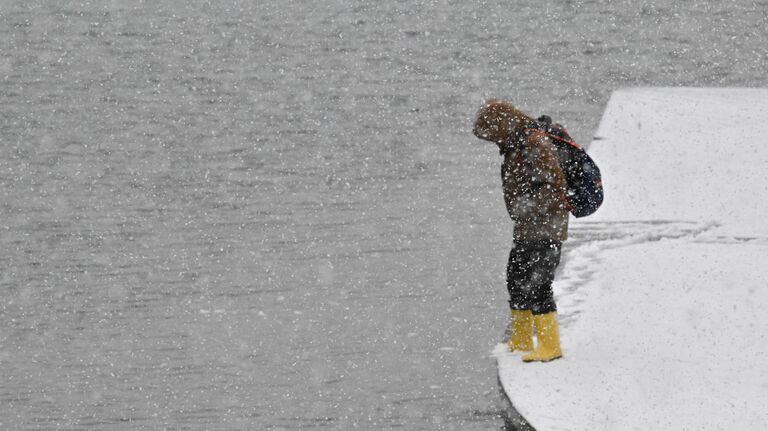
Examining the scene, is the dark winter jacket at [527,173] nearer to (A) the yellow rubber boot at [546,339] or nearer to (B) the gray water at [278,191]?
(A) the yellow rubber boot at [546,339]

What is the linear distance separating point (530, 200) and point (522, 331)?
0.65 metres

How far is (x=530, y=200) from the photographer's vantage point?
199 inches

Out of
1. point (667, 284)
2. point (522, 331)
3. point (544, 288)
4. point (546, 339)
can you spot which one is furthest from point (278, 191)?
point (544, 288)

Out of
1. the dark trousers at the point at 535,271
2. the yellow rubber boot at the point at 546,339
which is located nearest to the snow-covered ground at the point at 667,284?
the yellow rubber boot at the point at 546,339

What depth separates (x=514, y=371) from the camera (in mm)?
5316

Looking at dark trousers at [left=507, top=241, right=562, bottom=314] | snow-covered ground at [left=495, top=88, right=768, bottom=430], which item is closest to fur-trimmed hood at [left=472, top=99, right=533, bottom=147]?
dark trousers at [left=507, top=241, right=562, bottom=314]

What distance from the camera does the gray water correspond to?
7543mm

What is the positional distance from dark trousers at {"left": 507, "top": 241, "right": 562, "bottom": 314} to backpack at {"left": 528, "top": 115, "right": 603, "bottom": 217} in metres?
0.20

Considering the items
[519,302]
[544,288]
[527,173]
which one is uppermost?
[527,173]

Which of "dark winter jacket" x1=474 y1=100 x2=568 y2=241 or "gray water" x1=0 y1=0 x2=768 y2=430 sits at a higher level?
"dark winter jacket" x1=474 y1=100 x2=568 y2=241

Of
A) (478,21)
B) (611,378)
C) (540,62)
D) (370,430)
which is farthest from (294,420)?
(478,21)

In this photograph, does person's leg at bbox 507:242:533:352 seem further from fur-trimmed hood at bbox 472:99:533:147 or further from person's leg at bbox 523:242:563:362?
fur-trimmed hood at bbox 472:99:533:147

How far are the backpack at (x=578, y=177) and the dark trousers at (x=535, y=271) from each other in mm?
195

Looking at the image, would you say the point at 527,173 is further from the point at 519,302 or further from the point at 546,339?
the point at 546,339
